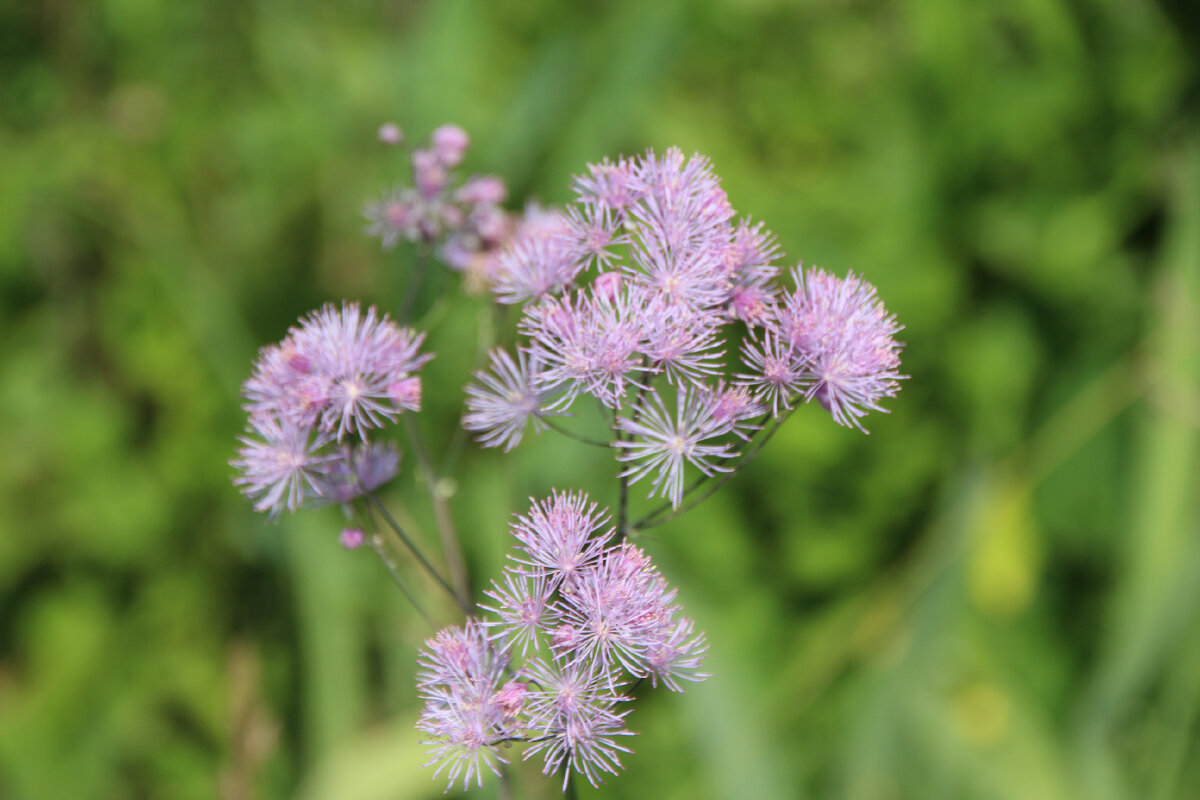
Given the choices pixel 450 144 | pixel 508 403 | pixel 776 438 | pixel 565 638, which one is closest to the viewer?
pixel 565 638

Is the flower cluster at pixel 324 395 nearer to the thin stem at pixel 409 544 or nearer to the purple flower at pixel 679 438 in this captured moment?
the thin stem at pixel 409 544

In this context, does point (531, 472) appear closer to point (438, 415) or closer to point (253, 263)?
point (438, 415)

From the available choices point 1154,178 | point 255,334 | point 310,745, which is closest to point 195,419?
point 255,334

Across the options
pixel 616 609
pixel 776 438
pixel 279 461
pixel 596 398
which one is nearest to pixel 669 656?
pixel 616 609

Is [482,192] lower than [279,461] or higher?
higher

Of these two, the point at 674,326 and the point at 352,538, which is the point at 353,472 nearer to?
the point at 352,538

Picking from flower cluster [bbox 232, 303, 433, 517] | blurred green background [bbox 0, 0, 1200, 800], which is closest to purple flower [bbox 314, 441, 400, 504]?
flower cluster [bbox 232, 303, 433, 517]
